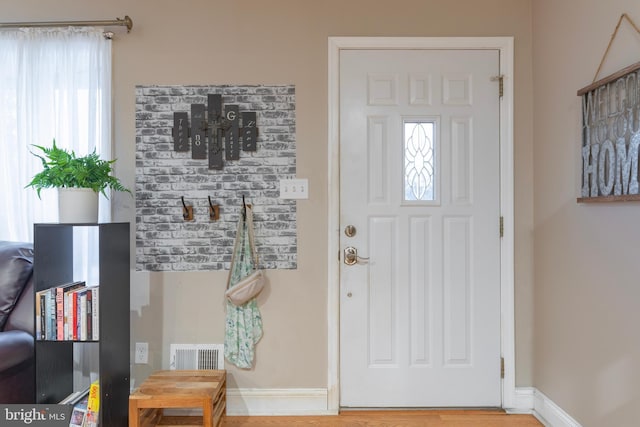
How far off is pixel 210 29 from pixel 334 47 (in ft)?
2.38

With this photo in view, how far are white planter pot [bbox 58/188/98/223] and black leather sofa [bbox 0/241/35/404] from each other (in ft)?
1.42

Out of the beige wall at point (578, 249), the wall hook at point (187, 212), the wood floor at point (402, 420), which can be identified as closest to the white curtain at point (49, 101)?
the wall hook at point (187, 212)

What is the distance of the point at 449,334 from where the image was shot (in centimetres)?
224

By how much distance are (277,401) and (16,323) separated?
4.69ft

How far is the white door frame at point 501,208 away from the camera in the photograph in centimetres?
221

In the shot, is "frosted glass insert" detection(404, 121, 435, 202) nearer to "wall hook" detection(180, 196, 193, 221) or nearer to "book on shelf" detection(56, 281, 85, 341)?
"wall hook" detection(180, 196, 193, 221)

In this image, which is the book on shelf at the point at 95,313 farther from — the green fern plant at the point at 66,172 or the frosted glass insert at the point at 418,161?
the frosted glass insert at the point at 418,161

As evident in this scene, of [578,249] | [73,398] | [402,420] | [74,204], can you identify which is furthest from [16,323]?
[578,249]

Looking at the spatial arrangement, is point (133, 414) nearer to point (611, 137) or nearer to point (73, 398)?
point (73, 398)

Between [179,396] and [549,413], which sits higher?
[179,396]

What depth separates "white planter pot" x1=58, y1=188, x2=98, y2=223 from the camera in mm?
1864

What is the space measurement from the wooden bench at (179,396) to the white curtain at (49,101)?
1043 millimetres

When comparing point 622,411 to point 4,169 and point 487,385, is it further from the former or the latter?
point 4,169

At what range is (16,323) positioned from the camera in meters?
1.98
